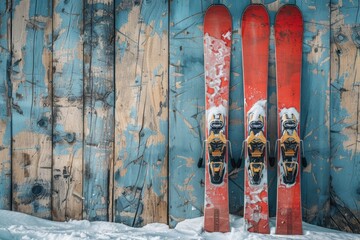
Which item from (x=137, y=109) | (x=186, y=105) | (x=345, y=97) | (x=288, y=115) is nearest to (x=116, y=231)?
(x=137, y=109)

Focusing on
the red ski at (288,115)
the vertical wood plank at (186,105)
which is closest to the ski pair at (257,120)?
the red ski at (288,115)

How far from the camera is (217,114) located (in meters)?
2.19

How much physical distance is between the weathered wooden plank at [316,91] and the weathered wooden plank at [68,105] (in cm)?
136

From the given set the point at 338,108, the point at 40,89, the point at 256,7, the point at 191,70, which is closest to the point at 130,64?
the point at 191,70

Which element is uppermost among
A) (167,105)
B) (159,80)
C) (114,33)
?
(114,33)

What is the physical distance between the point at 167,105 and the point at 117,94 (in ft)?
1.04

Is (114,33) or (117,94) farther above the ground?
(114,33)

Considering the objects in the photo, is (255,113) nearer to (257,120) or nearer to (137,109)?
(257,120)

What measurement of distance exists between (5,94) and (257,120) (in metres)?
1.55

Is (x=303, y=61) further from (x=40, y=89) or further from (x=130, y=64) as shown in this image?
(x=40, y=89)

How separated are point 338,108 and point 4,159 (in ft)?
6.78

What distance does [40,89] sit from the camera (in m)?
2.36

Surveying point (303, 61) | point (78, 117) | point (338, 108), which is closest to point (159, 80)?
point (78, 117)

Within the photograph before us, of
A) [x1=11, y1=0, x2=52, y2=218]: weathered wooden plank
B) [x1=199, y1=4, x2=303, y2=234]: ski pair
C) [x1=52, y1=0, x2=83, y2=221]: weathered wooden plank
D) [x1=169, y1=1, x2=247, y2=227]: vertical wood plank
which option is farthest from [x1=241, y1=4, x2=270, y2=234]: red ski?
[x1=11, y1=0, x2=52, y2=218]: weathered wooden plank
